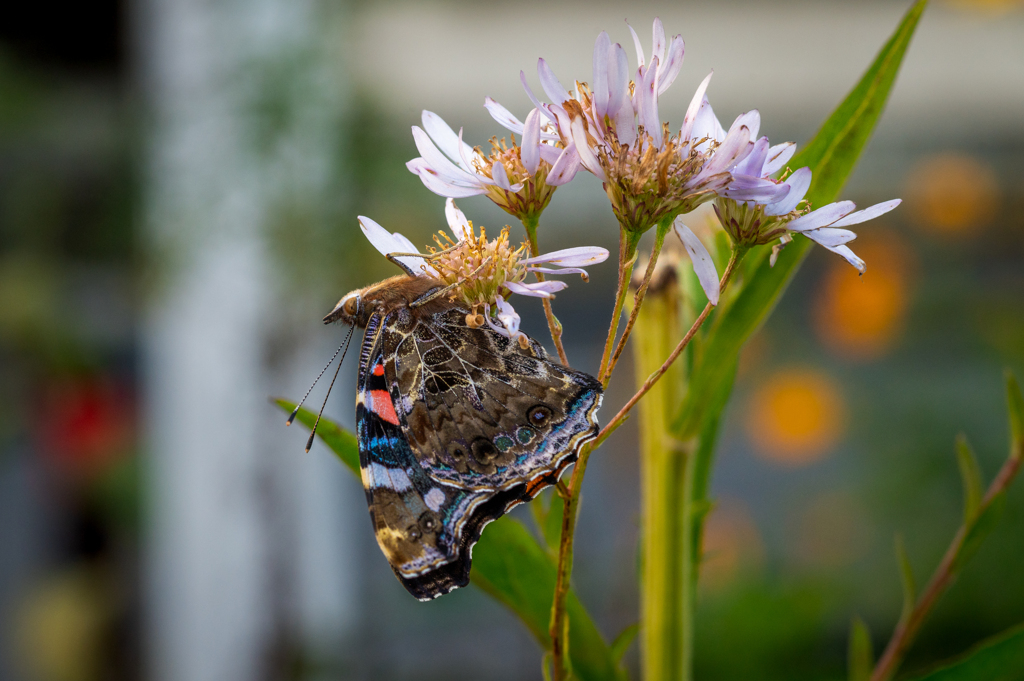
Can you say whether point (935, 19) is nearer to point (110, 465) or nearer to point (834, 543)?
point (834, 543)

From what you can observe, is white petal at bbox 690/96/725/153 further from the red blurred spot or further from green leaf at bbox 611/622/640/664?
the red blurred spot

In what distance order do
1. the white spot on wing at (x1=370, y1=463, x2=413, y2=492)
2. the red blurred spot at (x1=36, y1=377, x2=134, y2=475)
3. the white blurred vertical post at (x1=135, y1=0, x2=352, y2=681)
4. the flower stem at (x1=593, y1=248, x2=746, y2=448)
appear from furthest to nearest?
1. the red blurred spot at (x1=36, y1=377, x2=134, y2=475)
2. the white blurred vertical post at (x1=135, y1=0, x2=352, y2=681)
3. the white spot on wing at (x1=370, y1=463, x2=413, y2=492)
4. the flower stem at (x1=593, y1=248, x2=746, y2=448)

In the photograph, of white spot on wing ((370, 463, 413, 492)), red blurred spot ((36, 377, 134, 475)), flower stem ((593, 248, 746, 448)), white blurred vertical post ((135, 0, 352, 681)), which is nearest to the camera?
flower stem ((593, 248, 746, 448))

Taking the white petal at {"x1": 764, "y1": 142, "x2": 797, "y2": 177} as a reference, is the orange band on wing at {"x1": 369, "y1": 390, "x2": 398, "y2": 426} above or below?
below

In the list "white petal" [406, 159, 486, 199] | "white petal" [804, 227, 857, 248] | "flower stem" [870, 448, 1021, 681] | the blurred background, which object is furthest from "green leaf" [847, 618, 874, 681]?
the blurred background

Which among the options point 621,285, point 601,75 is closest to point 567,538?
point 621,285
